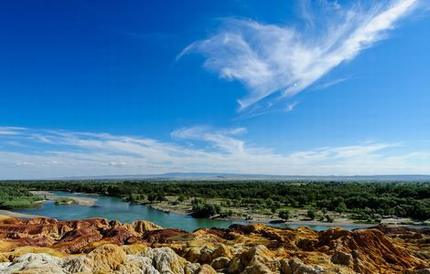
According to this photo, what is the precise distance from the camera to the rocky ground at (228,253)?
90.7 feet

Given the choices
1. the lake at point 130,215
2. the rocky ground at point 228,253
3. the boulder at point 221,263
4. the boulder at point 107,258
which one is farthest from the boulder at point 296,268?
the lake at point 130,215

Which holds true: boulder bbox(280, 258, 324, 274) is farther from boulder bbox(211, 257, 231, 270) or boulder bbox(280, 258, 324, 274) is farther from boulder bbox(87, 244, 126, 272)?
boulder bbox(87, 244, 126, 272)

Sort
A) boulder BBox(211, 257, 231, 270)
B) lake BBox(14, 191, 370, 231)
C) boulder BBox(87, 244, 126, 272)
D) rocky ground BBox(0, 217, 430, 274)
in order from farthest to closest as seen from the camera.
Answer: lake BBox(14, 191, 370, 231) < boulder BBox(211, 257, 231, 270) < rocky ground BBox(0, 217, 430, 274) < boulder BBox(87, 244, 126, 272)

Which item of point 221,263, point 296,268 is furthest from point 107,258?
point 296,268

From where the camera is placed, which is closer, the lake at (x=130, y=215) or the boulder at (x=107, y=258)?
the boulder at (x=107, y=258)

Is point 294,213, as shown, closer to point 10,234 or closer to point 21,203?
point 10,234

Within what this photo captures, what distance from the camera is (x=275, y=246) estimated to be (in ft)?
132

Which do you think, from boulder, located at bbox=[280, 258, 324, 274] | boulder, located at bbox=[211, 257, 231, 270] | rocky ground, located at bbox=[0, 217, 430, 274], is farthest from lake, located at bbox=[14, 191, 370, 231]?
boulder, located at bbox=[280, 258, 324, 274]

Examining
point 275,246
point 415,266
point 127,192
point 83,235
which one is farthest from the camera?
point 127,192

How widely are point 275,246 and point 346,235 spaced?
677 cm

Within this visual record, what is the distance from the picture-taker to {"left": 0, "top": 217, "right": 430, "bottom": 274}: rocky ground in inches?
1088

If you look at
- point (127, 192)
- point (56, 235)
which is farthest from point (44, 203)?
point (56, 235)

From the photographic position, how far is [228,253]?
34000mm

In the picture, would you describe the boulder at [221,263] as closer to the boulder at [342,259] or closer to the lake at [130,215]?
the boulder at [342,259]
